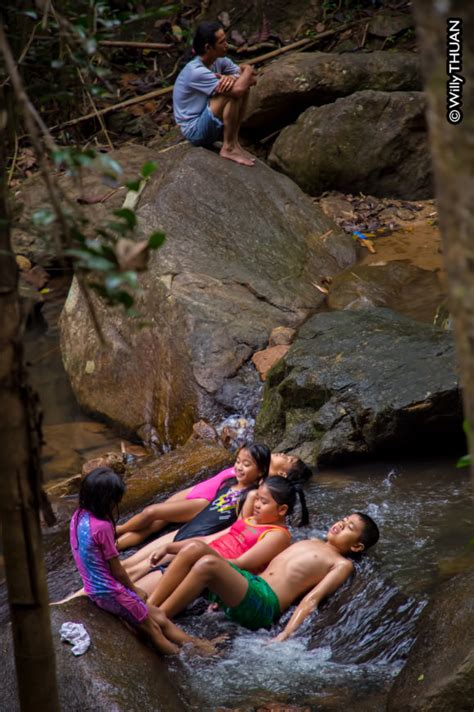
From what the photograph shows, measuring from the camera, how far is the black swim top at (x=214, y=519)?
5.11 metres

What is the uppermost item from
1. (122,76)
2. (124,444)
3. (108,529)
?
(122,76)

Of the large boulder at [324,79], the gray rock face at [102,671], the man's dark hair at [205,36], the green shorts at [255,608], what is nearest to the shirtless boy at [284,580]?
the green shorts at [255,608]

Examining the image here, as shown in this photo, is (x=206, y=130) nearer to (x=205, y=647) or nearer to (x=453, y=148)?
(x=205, y=647)

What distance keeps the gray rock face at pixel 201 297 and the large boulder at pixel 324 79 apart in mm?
1887

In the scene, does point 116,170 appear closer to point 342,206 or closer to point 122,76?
point 342,206

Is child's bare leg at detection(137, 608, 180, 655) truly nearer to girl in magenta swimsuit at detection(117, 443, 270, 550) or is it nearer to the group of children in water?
the group of children in water

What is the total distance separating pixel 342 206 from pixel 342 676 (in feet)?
21.7

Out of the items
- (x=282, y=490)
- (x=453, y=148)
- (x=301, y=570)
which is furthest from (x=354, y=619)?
(x=453, y=148)

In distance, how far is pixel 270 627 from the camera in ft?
14.6

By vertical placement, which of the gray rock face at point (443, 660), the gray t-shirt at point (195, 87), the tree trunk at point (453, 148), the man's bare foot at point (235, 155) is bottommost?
the gray rock face at point (443, 660)

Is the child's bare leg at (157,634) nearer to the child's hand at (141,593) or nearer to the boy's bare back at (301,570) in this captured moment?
the child's hand at (141,593)

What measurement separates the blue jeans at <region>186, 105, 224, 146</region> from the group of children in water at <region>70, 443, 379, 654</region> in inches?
152

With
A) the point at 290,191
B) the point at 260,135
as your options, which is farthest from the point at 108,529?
the point at 260,135

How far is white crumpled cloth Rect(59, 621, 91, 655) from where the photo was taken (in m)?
3.71
